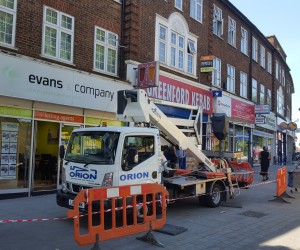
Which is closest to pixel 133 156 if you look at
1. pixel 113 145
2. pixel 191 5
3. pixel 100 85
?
pixel 113 145

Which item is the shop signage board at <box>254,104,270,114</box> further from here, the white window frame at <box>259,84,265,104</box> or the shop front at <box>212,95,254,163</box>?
the white window frame at <box>259,84,265,104</box>

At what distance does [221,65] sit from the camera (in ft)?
76.1

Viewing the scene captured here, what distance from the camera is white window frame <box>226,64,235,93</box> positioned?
953 inches

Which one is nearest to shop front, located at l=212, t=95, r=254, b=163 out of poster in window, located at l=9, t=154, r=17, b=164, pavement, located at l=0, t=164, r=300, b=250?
pavement, located at l=0, t=164, r=300, b=250

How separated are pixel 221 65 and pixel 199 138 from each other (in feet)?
44.0

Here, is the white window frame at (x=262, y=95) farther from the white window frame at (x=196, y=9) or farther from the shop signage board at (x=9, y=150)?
the shop signage board at (x=9, y=150)

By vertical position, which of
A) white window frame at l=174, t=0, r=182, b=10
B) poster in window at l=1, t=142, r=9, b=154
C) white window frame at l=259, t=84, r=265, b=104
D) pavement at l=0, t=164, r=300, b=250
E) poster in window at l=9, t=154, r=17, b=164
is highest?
white window frame at l=174, t=0, r=182, b=10

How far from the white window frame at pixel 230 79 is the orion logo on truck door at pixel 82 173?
17.7 metres

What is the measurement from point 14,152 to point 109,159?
5072 mm

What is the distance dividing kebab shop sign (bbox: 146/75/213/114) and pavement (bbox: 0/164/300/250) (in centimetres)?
658

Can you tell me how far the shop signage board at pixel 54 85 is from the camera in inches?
423

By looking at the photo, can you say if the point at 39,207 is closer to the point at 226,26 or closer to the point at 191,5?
the point at 191,5

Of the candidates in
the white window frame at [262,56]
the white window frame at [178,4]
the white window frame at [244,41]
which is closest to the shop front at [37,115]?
the white window frame at [178,4]

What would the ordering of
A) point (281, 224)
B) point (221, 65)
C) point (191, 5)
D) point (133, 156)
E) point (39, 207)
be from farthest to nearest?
point (221, 65)
point (191, 5)
point (39, 207)
point (281, 224)
point (133, 156)
